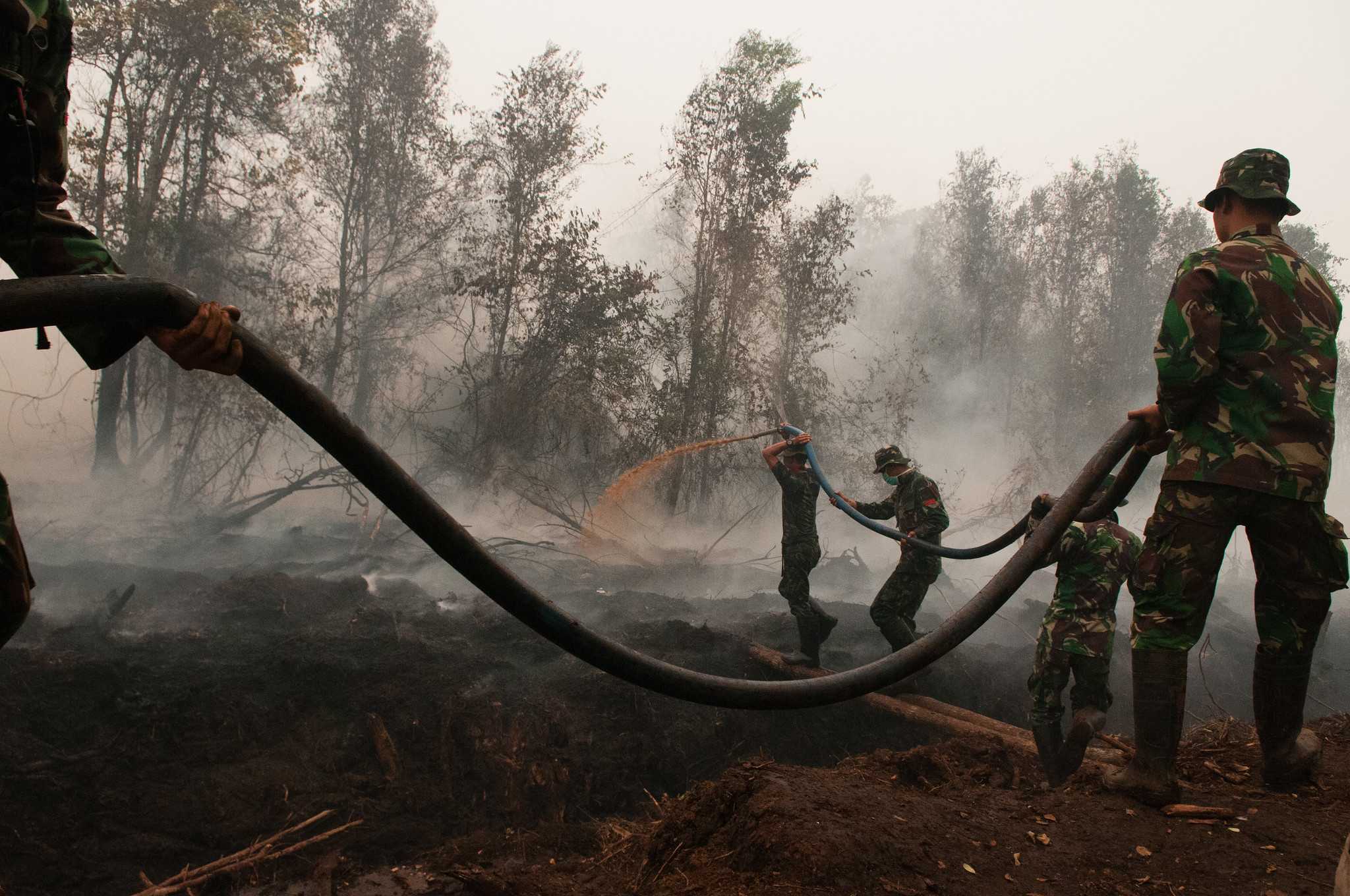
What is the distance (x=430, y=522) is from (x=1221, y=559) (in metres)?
2.62

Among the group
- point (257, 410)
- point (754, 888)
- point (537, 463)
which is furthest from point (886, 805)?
point (257, 410)

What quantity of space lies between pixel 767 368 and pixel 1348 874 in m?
18.5

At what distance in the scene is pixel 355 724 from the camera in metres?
5.75

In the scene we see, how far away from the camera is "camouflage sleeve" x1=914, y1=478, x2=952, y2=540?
22.6ft

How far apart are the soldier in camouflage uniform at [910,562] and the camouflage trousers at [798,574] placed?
660 mm

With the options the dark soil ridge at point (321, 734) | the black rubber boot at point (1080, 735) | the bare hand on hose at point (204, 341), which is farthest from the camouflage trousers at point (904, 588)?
the bare hand on hose at point (204, 341)

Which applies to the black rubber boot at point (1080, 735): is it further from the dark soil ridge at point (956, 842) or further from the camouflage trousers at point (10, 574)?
the camouflage trousers at point (10, 574)

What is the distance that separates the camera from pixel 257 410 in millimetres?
16016

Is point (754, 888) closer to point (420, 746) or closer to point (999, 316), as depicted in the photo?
point (420, 746)

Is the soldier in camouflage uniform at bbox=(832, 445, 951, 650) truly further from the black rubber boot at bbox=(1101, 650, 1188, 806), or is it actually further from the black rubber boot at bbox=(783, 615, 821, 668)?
the black rubber boot at bbox=(1101, 650, 1188, 806)

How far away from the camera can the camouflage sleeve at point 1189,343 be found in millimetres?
2764

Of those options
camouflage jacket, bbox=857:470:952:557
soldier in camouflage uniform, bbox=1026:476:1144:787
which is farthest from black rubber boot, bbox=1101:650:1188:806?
camouflage jacket, bbox=857:470:952:557

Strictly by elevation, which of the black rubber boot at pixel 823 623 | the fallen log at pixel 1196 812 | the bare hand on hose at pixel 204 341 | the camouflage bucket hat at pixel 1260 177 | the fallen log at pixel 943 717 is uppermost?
the camouflage bucket hat at pixel 1260 177

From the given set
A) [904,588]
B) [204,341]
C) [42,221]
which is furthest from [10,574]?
[904,588]
